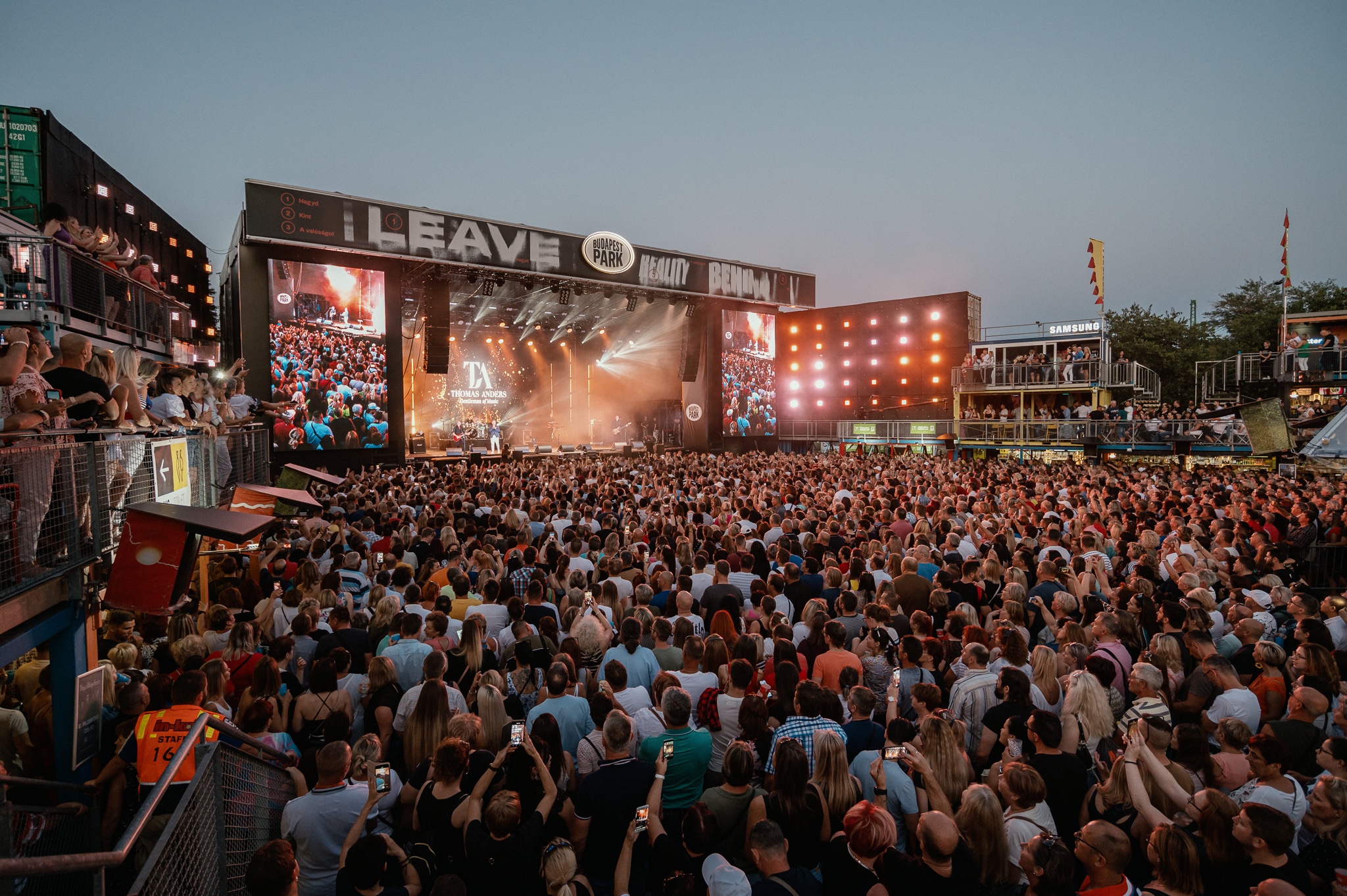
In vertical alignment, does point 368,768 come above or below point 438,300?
below

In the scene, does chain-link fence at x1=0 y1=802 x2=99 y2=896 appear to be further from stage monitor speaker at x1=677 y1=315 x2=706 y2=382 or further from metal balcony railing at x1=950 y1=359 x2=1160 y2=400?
metal balcony railing at x1=950 y1=359 x2=1160 y2=400

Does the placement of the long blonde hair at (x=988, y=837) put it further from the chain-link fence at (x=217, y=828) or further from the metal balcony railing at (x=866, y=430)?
the metal balcony railing at (x=866, y=430)

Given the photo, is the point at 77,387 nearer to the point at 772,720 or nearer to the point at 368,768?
the point at 368,768

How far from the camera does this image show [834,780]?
3223mm

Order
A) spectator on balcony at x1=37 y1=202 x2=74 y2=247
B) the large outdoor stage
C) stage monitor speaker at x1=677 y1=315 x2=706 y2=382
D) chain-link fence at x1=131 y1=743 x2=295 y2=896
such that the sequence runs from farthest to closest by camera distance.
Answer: stage monitor speaker at x1=677 y1=315 x2=706 y2=382 → the large outdoor stage → spectator on balcony at x1=37 y1=202 x2=74 y2=247 → chain-link fence at x1=131 y1=743 x2=295 y2=896

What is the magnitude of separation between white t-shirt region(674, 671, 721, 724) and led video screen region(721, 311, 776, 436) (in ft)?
80.7

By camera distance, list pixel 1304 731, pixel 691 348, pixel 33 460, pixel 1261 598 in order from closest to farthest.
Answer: pixel 1304 731 → pixel 33 460 → pixel 1261 598 → pixel 691 348

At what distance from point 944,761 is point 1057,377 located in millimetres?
28424

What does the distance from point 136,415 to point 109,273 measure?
5.59 meters

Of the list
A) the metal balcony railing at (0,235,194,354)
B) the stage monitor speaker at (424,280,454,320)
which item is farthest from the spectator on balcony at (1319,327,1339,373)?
the metal balcony railing at (0,235,194,354)

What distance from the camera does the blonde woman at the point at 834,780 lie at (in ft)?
10.5

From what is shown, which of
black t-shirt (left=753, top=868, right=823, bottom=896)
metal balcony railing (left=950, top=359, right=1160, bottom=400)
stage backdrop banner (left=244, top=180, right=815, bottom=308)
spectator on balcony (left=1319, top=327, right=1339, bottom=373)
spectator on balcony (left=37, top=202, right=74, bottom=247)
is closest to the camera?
black t-shirt (left=753, top=868, right=823, bottom=896)

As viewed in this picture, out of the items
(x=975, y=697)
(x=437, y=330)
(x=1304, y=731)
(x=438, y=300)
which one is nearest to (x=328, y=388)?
(x=437, y=330)

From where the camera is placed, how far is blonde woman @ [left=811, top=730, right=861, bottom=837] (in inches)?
126
